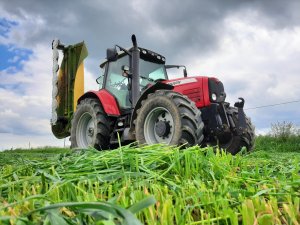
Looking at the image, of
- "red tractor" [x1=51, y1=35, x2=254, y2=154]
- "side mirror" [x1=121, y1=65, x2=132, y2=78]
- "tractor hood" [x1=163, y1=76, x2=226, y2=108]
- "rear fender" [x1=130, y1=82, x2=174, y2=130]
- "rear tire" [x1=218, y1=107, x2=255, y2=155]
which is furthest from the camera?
"side mirror" [x1=121, y1=65, x2=132, y2=78]

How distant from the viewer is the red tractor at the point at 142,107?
19.7 ft

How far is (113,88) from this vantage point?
8094 millimetres

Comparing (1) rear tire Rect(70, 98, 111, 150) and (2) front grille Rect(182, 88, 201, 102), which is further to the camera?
(1) rear tire Rect(70, 98, 111, 150)

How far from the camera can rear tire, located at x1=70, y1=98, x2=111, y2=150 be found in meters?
7.62

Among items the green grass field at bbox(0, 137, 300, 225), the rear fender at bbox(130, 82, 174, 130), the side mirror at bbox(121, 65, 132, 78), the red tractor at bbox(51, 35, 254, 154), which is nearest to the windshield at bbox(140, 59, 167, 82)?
the red tractor at bbox(51, 35, 254, 154)

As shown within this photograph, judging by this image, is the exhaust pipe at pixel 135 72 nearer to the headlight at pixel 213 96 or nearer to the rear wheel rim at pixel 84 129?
the headlight at pixel 213 96

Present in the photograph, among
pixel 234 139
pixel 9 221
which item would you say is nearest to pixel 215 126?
pixel 234 139

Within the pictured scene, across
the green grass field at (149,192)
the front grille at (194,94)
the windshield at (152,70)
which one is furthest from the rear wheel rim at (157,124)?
the green grass field at (149,192)

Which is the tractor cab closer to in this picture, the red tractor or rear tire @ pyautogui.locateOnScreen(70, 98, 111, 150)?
the red tractor

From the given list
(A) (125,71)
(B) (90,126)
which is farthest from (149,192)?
(B) (90,126)

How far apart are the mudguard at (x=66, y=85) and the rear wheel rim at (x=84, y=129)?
1.12 m

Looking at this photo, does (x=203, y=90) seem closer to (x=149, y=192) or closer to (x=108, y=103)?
(x=108, y=103)

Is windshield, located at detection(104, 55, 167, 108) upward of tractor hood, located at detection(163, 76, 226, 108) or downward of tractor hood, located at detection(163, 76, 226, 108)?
upward

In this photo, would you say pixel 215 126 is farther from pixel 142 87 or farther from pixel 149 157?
pixel 149 157
